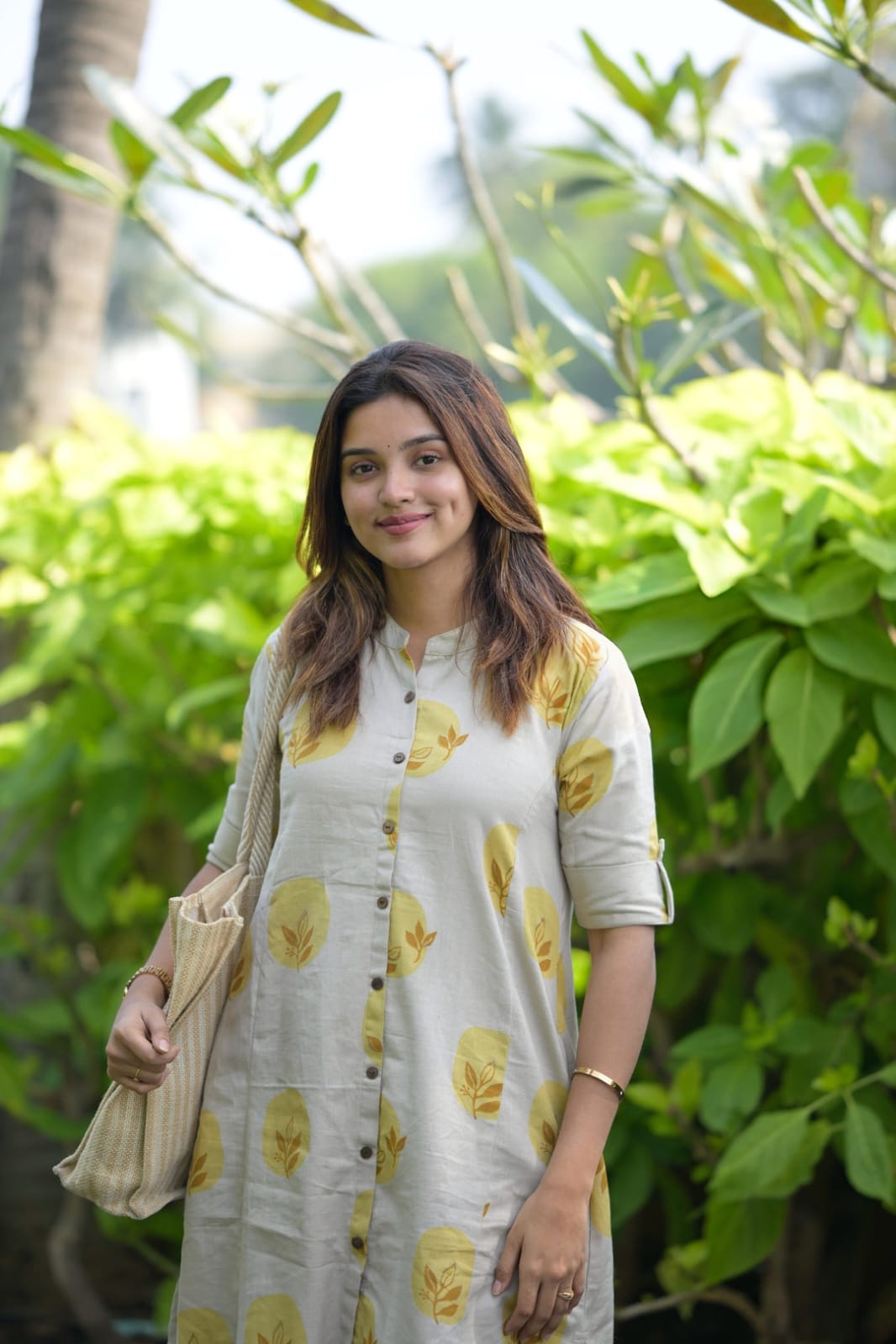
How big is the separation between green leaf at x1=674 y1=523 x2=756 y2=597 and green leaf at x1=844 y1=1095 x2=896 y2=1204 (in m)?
0.72

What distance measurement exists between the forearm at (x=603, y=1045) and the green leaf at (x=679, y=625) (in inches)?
17.8

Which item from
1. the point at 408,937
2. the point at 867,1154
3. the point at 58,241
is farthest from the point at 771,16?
the point at 58,241

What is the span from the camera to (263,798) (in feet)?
5.39

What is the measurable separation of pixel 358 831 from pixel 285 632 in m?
0.31

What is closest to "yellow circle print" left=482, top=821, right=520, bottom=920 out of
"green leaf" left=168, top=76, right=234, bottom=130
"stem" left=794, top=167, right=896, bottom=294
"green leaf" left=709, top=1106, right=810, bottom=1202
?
"green leaf" left=709, top=1106, right=810, bottom=1202

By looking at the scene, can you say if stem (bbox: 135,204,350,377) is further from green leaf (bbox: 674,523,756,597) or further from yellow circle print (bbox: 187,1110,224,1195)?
yellow circle print (bbox: 187,1110,224,1195)

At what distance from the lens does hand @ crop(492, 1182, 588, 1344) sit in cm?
141

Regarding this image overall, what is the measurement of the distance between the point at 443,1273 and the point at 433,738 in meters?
0.55

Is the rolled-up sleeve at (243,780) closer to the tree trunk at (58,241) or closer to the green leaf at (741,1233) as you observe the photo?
the green leaf at (741,1233)

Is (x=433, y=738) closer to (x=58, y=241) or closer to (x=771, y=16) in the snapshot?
(x=771, y=16)

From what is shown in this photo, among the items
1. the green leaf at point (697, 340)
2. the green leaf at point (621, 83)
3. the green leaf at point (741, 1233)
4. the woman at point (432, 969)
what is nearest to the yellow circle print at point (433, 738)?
the woman at point (432, 969)

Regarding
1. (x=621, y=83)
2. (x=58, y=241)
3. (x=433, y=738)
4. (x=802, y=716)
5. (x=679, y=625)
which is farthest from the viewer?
(x=58, y=241)

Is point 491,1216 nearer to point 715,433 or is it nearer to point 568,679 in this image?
point 568,679

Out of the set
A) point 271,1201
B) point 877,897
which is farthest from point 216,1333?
point 877,897
